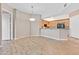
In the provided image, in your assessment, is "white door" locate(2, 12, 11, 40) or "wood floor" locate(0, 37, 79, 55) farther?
"white door" locate(2, 12, 11, 40)

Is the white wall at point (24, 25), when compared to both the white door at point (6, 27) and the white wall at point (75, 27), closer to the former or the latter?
the white door at point (6, 27)

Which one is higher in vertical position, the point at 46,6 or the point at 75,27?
the point at 46,6

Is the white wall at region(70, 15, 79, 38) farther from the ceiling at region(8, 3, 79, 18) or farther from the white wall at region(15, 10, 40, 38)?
the white wall at region(15, 10, 40, 38)

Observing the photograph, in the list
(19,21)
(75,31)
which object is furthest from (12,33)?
(75,31)

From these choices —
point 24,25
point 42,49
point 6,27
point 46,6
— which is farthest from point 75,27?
point 42,49

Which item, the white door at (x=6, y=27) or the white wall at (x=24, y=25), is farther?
the white wall at (x=24, y=25)

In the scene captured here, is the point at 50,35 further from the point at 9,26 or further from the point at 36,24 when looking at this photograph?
the point at 9,26

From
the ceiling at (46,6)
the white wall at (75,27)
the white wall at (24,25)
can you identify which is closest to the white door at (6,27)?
the ceiling at (46,6)

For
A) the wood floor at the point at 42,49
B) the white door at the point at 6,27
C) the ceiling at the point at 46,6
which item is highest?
the ceiling at the point at 46,6

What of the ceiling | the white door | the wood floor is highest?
the ceiling

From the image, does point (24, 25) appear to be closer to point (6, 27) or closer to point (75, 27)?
point (6, 27)

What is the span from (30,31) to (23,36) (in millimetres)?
1414

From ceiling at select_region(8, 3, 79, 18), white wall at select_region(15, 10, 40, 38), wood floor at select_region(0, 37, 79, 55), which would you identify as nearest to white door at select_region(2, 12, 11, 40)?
ceiling at select_region(8, 3, 79, 18)

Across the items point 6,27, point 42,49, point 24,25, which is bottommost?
point 42,49
